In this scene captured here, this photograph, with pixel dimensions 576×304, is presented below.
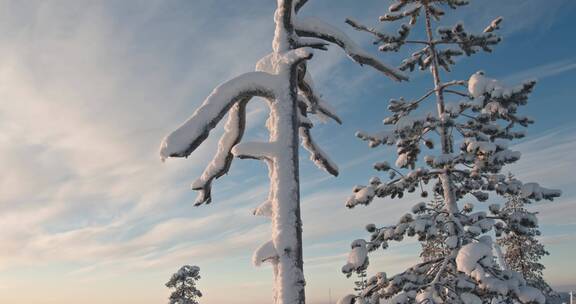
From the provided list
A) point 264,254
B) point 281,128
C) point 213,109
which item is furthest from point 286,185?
point 213,109

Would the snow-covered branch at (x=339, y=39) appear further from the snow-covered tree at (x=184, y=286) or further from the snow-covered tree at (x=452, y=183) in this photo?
the snow-covered tree at (x=184, y=286)

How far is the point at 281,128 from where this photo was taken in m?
6.57

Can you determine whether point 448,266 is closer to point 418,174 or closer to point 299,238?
point 418,174

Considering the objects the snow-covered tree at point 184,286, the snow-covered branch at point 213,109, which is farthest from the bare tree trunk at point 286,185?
the snow-covered tree at point 184,286

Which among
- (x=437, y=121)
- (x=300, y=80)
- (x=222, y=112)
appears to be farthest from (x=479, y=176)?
(x=222, y=112)

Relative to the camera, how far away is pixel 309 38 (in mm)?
7145

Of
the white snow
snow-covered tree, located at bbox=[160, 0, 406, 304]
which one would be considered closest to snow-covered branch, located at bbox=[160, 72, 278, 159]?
snow-covered tree, located at bbox=[160, 0, 406, 304]

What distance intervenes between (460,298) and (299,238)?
185 inches

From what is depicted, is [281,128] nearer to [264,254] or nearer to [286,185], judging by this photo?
[286,185]

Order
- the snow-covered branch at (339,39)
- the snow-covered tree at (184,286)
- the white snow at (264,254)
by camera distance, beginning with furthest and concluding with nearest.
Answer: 1. the snow-covered tree at (184,286)
2. the snow-covered branch at (339,39)
3. the white snow at (264,254)

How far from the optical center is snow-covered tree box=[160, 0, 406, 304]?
591cm

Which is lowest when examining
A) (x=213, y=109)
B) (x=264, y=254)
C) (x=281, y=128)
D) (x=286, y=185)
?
(x=264, y=254)

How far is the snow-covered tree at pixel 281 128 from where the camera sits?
19.4ft

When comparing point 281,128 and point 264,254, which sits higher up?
→ point 281,128
